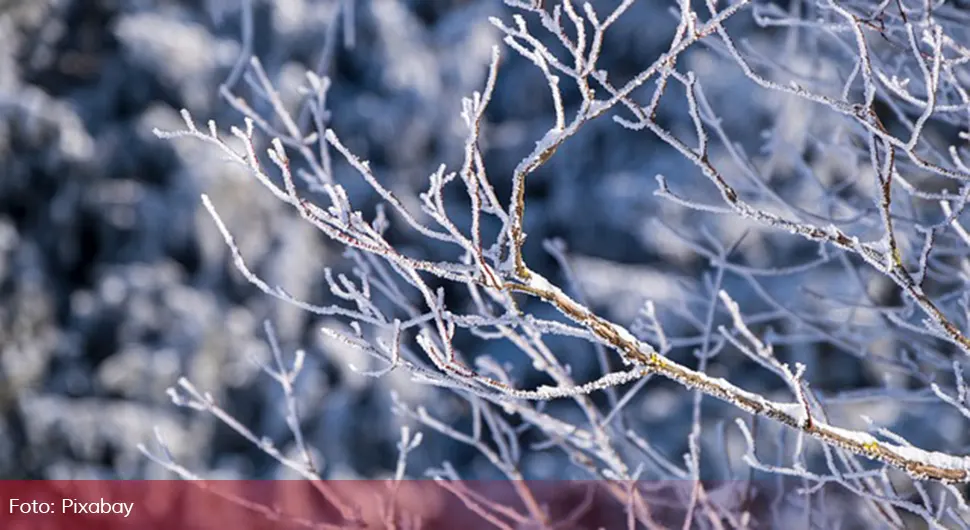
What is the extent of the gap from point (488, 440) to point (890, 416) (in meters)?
→ 2.28

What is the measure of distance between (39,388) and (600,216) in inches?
148

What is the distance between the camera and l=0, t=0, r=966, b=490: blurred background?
689 centimetres

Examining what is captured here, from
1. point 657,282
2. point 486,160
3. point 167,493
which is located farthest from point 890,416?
point 167,493

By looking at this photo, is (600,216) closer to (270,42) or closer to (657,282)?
(657,282)

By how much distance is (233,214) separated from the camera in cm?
710

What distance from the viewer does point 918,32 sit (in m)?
2.07

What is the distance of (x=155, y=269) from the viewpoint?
286 inches

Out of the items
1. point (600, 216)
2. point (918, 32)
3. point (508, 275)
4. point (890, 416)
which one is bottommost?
point (508, 275)

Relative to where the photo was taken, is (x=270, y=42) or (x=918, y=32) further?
(x=270, y=42)

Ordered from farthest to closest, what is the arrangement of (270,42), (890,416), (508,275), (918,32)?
(270,42)
(890,416)
(918,32)
(508,275)

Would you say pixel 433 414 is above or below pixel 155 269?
below

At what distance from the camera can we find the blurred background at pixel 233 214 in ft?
22.6

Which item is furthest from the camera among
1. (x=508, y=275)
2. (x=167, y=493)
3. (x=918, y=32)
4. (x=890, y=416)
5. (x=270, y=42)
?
(x=270, y=42)

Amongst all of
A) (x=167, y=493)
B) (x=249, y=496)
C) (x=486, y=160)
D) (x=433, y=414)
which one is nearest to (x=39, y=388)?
(x=167, y=493)
